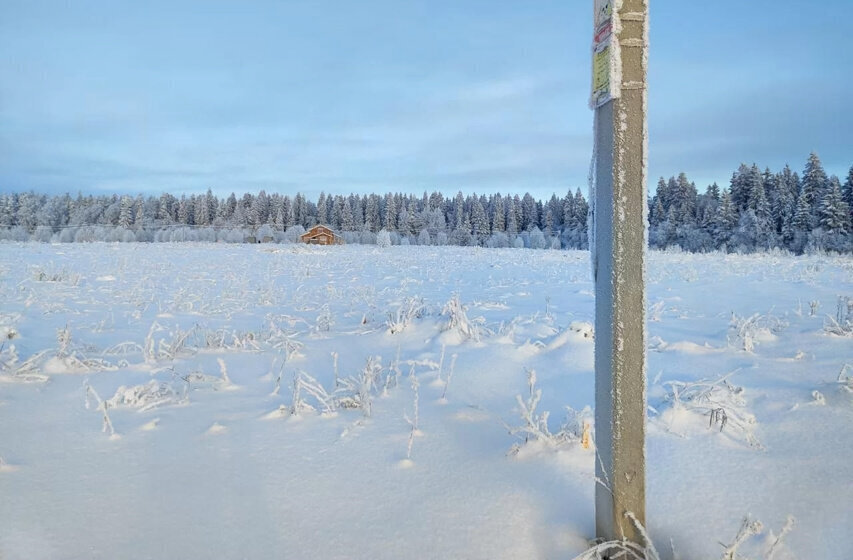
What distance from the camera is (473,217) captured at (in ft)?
289

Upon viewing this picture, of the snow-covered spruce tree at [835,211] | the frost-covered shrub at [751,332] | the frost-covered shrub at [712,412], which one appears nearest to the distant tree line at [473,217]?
the snow-covered spruce tree at [835,211]

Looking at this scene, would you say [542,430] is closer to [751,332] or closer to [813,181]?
[751,332]

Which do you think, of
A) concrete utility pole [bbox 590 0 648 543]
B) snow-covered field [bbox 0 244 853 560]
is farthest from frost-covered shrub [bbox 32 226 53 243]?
concrete utility pole [bbox 590 0 648 543]

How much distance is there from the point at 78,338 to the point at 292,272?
9.53m

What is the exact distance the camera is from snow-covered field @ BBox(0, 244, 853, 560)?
220 cm

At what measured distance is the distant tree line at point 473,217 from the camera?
1801 inches

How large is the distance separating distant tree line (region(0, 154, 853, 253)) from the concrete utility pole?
35786 millimetres

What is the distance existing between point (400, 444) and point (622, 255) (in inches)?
67.7

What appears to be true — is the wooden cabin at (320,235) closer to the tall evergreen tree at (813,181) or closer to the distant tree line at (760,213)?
the distant tree line at (760,213)

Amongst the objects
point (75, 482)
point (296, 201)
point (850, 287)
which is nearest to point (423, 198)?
point (296, 201)

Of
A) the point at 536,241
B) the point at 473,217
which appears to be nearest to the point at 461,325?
the point at 536,241

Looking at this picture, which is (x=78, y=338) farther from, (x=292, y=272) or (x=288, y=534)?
(x=292, y=272)

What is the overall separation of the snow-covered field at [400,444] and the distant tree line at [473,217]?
3360cm

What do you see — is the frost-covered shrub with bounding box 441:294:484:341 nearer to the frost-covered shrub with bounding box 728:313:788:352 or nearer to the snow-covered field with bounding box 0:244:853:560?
the snow-covered field with bounding box 0:244:853:560
